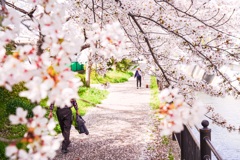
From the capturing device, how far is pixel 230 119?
14086mm

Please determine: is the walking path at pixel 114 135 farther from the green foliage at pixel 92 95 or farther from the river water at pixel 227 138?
the river water at pixel 227 138

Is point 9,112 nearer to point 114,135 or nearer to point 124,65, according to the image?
point 114,135

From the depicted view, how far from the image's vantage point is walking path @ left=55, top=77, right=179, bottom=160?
7.96m

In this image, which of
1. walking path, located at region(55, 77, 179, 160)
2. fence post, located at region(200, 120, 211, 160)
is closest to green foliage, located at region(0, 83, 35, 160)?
walking path, located at region(55, 77, 179, 160)

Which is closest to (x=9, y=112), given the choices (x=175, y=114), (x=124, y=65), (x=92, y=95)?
(x=92, y=95)

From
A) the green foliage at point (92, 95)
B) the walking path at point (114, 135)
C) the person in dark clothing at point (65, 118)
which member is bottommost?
the walking path at point (114, 135)

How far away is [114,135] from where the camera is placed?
10.0 m

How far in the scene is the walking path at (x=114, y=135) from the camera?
796cm

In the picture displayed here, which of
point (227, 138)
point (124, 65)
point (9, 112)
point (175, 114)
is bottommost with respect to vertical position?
point (227, 138)

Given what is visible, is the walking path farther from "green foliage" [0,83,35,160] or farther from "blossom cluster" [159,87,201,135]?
"blossom cluster" [159,87,201,135]

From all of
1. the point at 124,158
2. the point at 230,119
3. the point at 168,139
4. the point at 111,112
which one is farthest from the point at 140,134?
the point at 230,119

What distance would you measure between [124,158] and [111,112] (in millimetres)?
6550

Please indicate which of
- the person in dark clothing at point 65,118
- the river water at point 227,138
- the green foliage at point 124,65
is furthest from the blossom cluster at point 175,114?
the green foliage at point 124,65

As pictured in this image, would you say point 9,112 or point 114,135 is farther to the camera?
point 9,112
